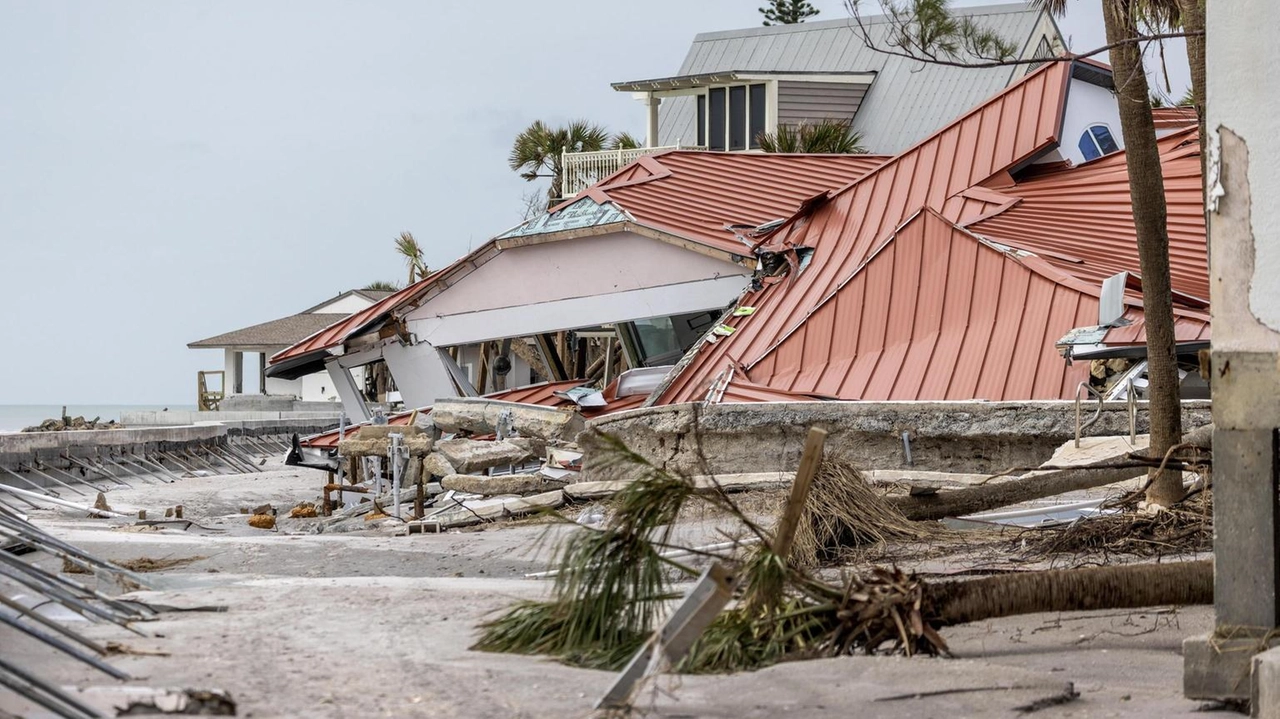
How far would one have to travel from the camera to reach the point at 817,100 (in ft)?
135

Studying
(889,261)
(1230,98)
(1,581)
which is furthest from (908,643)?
(889,261)

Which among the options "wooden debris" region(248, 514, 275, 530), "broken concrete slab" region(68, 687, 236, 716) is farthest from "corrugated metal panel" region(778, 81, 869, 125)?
"broken concrete slab" region(68, 687, 236, 716)

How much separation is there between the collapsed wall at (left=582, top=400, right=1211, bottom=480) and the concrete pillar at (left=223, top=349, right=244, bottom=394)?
50797 mm

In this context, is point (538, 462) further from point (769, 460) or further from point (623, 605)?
point (623, 605)

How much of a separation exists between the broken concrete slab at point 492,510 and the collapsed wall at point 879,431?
445 millimetres

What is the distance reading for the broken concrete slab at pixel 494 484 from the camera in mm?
15031

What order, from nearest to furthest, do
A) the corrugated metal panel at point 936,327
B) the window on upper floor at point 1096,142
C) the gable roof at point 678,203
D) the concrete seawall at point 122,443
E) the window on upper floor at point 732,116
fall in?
1. the corrugated metal panel at point 936,327
2. the window on upper floor at point 1096,142
3. the gable roof at point 678,203
4. the concrete seawall at point 122,443
5. the window on upper floor at point 732,116

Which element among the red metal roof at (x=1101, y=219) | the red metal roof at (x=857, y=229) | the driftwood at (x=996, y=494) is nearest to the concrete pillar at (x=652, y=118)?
the red metal roof at (x=857, y=229)

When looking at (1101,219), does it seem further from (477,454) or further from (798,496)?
(798,496)

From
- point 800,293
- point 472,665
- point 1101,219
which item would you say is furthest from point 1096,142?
point 472,665

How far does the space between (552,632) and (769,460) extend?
8.59 metres

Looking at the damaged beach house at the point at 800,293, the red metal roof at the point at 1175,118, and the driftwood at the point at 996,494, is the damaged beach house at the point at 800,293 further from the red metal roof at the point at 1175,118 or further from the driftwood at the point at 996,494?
the driftwood at the point at 996,494

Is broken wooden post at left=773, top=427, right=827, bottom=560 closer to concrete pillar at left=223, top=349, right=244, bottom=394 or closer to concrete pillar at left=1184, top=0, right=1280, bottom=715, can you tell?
concrete pillar at left=1184, top=0, right=1280, bottom=715

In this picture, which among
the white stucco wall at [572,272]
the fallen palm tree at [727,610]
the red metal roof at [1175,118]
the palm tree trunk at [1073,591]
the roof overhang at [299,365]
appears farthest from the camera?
the roof overhang at [299,365]
